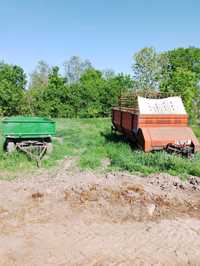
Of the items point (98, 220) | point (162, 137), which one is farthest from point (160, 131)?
point (98, 220)

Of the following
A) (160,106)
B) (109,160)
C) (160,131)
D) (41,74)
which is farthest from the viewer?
(41,74)

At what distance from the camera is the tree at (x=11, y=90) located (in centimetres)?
2424

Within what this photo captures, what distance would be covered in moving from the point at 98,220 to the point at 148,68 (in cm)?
2727

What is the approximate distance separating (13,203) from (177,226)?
12.0 feet

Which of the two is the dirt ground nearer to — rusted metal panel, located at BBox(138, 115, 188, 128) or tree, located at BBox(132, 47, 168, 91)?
rusted metal panel, located at BBox(138, 115, 188, 128)

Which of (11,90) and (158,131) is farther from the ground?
(11,90)

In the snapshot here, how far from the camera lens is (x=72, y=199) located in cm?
735

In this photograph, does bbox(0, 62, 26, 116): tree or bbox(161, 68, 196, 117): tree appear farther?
bbox(161, 68, 196, 117): tree

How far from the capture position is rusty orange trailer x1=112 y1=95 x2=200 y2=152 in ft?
35.4

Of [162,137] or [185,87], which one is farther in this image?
[185,87]

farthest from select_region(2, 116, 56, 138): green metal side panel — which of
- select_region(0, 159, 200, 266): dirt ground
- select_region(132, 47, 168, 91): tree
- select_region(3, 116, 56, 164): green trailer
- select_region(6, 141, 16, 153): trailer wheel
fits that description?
select_region(132, 47, 168, 91): tree

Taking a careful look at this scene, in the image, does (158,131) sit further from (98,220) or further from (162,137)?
(98,220)

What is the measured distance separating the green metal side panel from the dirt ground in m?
2.31

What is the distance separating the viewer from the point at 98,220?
6.35 metres
